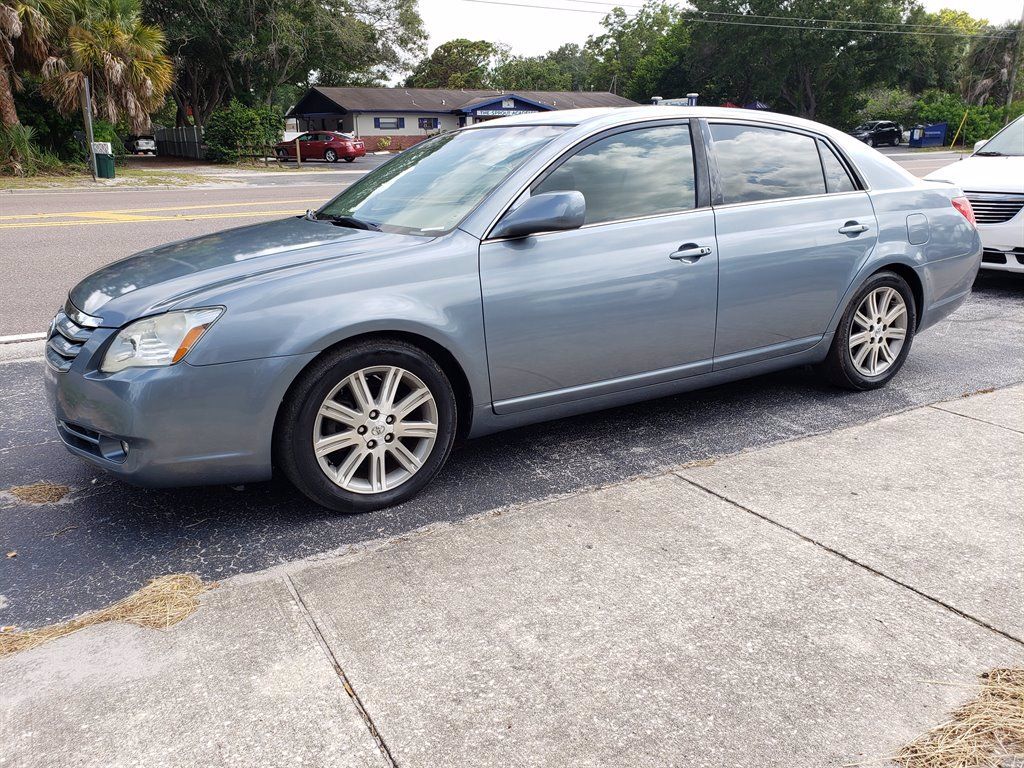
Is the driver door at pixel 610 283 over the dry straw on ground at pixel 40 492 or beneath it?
over

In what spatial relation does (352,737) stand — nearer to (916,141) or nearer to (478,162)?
(478,162)

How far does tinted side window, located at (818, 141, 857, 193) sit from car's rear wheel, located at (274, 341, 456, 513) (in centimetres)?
259

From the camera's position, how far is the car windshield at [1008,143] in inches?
359

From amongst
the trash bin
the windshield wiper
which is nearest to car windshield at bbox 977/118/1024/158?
the windshield wiper

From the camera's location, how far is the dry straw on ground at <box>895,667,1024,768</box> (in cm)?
222

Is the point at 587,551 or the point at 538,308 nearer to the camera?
the point at 587,551

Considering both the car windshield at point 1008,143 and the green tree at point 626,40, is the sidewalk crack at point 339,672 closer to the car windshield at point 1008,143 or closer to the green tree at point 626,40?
the car windshield at point 1008,143

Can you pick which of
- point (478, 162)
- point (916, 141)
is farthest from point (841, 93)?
point (478, 162)

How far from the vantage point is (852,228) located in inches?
188

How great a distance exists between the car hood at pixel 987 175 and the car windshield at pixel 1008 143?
0.69ft

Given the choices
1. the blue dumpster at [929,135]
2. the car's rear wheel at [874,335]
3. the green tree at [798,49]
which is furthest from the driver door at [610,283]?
the green tree at [798,49]

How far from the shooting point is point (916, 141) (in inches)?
1964

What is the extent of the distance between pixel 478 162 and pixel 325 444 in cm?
161

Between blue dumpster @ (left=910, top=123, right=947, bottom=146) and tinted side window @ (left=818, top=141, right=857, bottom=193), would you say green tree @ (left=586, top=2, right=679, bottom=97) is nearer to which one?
blue dumpster @ (left=910, top=123, right=947, bottom=146)
